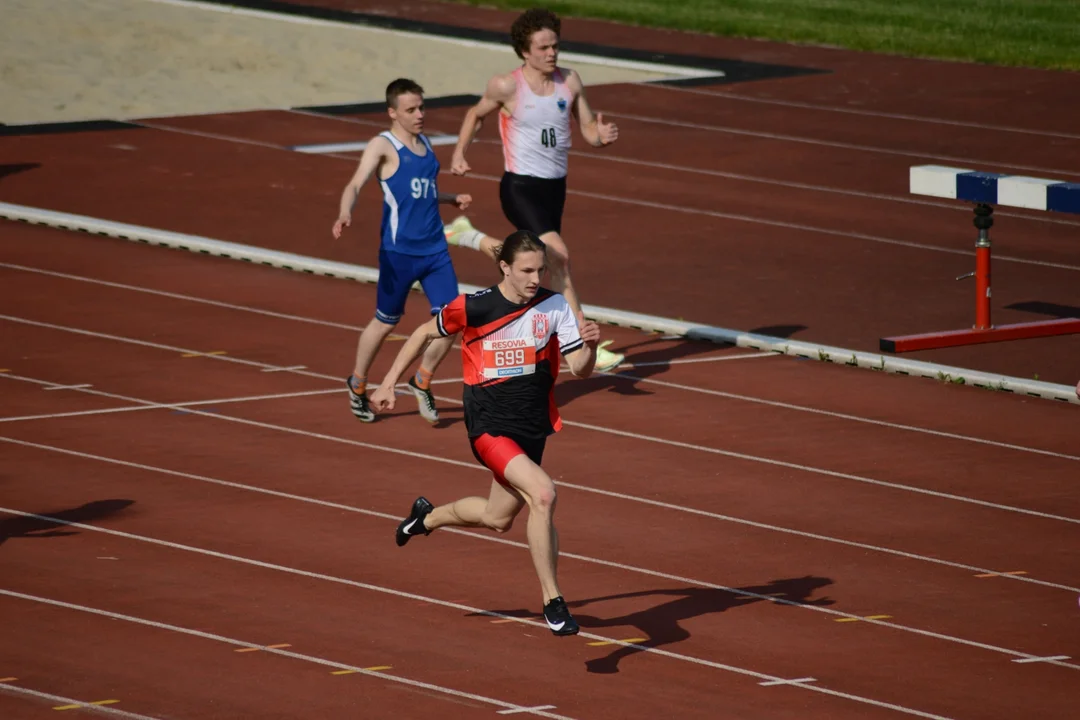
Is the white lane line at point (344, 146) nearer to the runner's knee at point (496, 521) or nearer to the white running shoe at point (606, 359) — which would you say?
the white running shoe at point (606, 359)

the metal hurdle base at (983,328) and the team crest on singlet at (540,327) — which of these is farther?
the metal hurdle base at (983,328)

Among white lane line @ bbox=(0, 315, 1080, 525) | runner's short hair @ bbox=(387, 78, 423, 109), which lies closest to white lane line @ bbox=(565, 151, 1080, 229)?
white lane line @ bbox=(0, 315, 1080, 525)

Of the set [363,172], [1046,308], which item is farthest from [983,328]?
[363,172]

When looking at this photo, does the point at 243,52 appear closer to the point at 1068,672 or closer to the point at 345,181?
the point at 345,181

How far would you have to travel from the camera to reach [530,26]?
507 inches

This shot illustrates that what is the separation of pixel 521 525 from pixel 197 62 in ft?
56.6

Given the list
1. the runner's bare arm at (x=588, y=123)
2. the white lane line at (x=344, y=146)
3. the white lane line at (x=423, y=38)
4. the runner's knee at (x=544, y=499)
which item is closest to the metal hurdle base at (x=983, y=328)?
the runner's bare arm at (x=588, y=123)

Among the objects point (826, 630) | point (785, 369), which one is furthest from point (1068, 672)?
point (785, 369)

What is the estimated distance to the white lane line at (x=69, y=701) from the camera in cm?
795

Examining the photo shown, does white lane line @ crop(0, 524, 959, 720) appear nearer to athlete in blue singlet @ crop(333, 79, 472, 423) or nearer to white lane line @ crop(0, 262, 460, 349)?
athlete in blue singlet @ crop(333, 79, 472, 423)

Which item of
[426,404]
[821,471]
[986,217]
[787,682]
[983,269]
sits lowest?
[787,682]

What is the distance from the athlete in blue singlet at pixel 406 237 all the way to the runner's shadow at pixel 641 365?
110 cm

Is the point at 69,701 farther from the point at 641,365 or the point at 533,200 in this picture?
the point at 641,365

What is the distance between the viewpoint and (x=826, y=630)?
9.10 m
